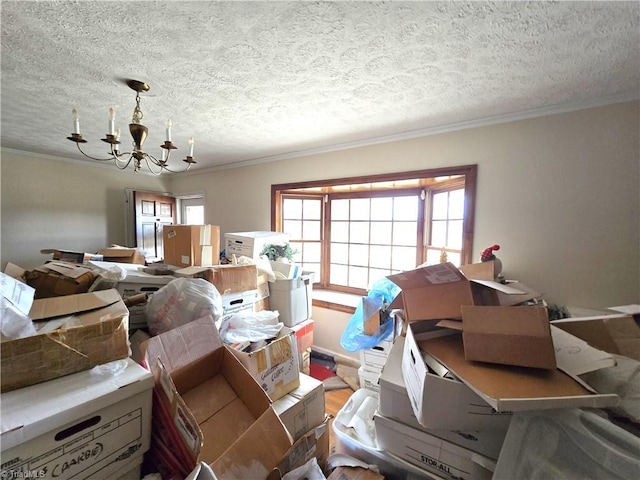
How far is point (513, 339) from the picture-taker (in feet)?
2.63

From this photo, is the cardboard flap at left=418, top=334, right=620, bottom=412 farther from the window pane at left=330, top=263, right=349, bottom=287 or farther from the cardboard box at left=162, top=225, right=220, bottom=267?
the window pane at left=330, top=263, right=349, bottom=287

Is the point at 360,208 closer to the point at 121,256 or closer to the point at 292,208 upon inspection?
the point at 292,208

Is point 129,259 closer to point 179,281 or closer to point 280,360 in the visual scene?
point 179,281

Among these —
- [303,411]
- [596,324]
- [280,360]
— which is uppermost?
[596,324]

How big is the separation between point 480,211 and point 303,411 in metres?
1.82

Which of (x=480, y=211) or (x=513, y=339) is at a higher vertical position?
(x=480, y=211)

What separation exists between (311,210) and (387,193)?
0.94 meters

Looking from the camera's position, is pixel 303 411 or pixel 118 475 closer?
pixel 118 475

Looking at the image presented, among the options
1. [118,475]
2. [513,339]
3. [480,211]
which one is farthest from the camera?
[480,211]

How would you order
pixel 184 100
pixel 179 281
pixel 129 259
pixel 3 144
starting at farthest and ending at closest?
1. pixel 3 144
2. pixel 129 259
3. pixel 184 100
4. pixel 179 281

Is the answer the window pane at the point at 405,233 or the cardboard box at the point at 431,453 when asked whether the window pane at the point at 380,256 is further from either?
the cardboard box at the point at 431,453

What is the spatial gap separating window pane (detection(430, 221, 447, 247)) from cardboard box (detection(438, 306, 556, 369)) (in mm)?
1583

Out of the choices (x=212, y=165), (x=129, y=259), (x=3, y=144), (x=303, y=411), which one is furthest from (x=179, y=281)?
(x=3, y=144)

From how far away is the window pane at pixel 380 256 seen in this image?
2718 mm
